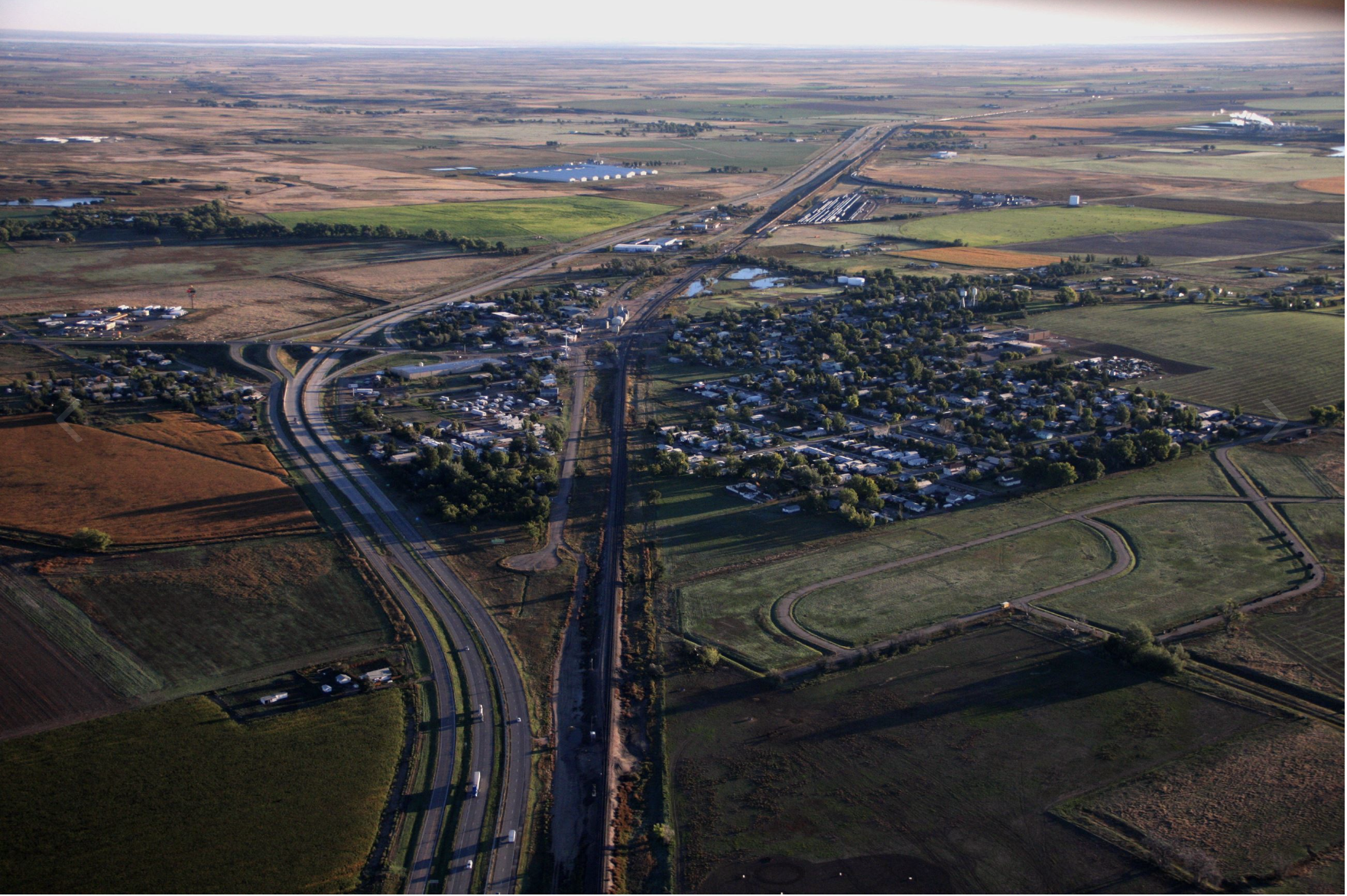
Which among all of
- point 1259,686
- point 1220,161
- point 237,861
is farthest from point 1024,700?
point 1220,161

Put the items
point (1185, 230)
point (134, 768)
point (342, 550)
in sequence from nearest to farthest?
point (134, 768) < point (342, 550) < point (1185, 230)

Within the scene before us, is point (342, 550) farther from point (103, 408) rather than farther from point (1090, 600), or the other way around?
point (1090, 600)

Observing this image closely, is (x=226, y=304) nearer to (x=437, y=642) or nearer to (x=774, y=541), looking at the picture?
(x=437, y=642)

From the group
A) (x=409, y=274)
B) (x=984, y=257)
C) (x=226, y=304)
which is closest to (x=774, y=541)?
(x=226, y=304)

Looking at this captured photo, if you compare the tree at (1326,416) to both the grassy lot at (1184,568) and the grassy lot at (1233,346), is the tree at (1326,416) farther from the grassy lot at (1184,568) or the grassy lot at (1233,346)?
the grassy lot at (1184,568)

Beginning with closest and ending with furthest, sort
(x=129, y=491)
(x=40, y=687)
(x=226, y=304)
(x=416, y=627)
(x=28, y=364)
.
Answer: (x=40, y=687) < (x=416, y=627) < (x=129, y=491) < (x=28, y=364) < (x=226, y=304)

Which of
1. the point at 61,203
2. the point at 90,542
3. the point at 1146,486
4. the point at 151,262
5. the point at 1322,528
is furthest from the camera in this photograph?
the point at 61,203
